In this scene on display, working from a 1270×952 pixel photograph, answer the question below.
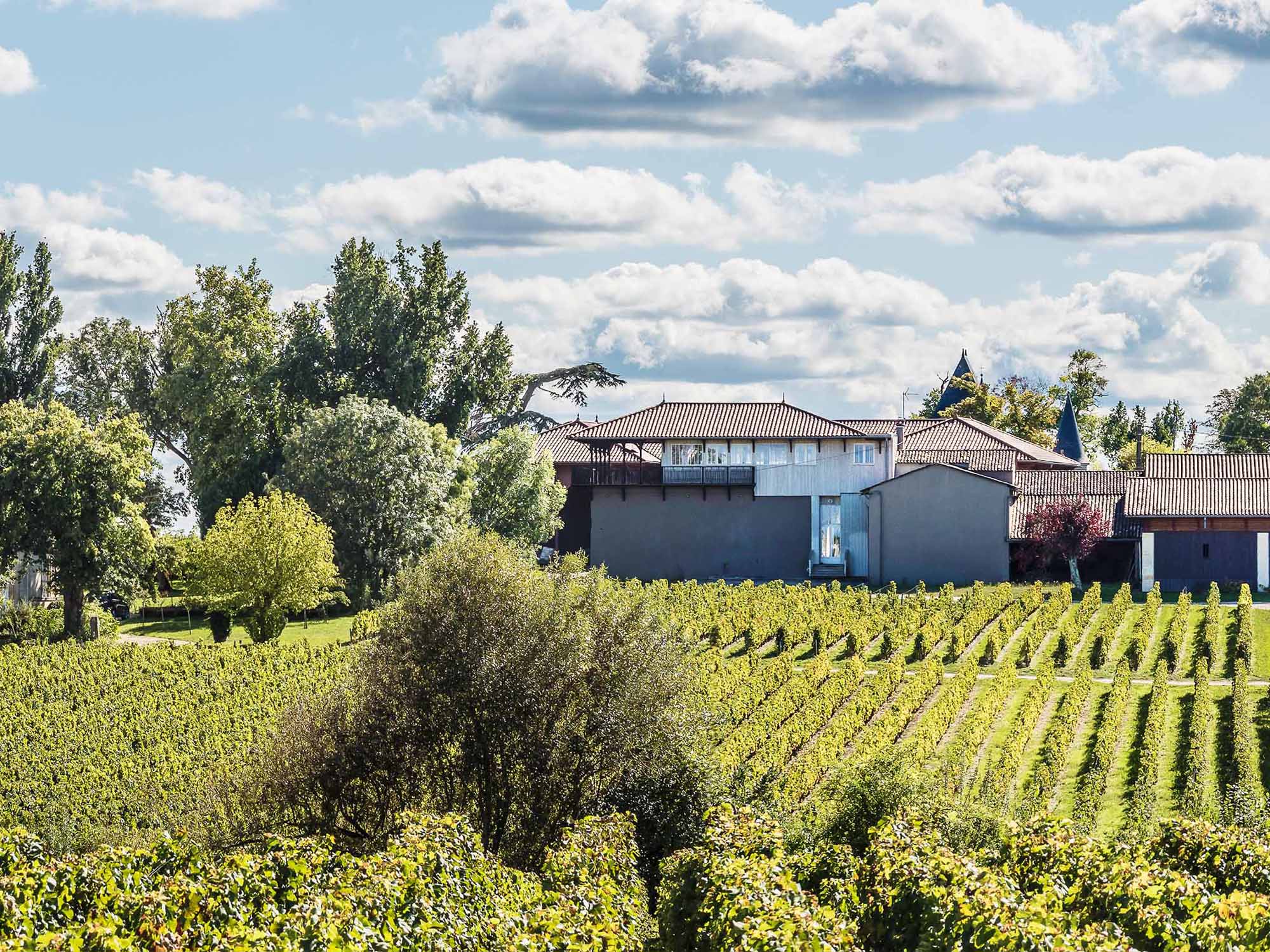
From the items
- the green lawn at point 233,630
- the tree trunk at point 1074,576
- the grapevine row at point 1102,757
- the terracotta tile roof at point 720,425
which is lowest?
the grapevine row at point 1102,757

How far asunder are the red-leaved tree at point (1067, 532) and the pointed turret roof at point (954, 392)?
32.9 metres

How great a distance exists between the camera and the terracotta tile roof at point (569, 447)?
55.9 meters

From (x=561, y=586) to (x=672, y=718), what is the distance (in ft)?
10.2

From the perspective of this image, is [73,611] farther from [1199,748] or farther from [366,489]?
[1199,748]

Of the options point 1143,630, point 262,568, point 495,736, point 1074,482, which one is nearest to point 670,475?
point 1074,482

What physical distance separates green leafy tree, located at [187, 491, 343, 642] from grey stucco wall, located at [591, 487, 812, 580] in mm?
15422

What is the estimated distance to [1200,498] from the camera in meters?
47.9

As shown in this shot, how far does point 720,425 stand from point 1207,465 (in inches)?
673

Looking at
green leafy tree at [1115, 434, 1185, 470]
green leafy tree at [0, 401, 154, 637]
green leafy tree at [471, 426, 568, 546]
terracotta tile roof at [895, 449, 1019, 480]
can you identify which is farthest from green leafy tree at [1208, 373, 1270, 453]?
green leafy tree at [0, 401, 154, 637]

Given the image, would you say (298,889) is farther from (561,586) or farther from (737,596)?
(737,596)

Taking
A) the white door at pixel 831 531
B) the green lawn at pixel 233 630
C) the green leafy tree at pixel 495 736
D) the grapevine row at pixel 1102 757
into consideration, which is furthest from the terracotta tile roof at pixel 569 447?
the green leafy tree at pixel 495 736

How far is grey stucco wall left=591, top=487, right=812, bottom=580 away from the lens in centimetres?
5384

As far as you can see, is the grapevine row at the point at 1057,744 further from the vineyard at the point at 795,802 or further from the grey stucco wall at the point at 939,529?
the grey stucco wall at the point at 939,529

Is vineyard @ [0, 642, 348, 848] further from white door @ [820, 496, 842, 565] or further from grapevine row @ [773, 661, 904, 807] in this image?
white door @ [820, 496, 842, 565]
